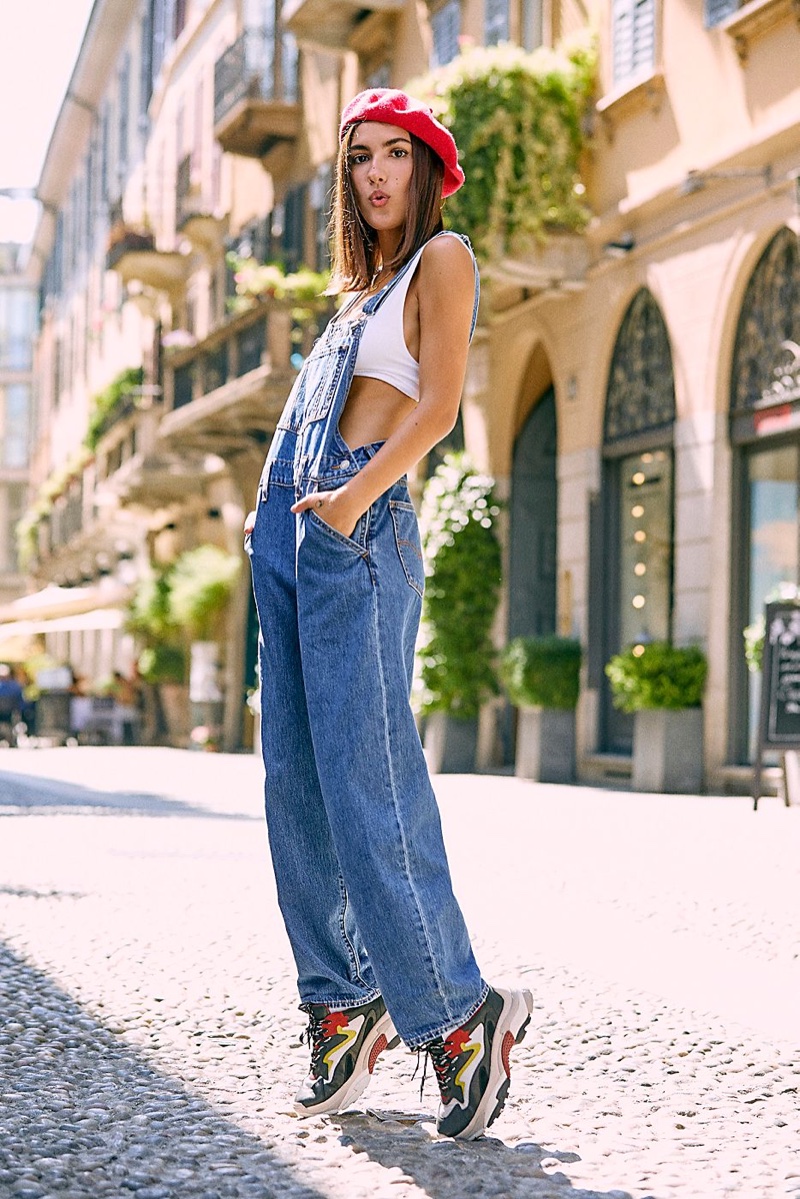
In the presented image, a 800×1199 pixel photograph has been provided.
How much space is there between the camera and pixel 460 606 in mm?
17953

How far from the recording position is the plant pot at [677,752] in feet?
46.6

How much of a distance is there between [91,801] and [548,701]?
199 inches

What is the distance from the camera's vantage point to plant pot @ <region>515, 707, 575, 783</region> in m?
16.2

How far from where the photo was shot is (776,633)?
11.9 meters

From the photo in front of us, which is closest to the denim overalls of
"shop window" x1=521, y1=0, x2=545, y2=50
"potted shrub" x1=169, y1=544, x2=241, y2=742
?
"shop window" x1=521, y1=0, x2=545, y2=50

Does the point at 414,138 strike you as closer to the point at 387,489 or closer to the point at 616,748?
the point at 387,489

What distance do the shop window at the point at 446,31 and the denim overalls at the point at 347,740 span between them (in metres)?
17.0

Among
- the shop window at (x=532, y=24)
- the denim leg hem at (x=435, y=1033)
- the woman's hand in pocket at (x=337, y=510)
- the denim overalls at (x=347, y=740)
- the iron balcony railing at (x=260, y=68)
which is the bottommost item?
the denim leg hem at (x=435, y=1033)

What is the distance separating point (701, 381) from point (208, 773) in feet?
17.7

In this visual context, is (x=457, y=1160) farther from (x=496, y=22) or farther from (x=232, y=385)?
(x=232, y=385)

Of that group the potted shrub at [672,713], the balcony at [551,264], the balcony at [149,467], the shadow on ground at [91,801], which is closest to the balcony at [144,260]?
the balcony at [149,467]

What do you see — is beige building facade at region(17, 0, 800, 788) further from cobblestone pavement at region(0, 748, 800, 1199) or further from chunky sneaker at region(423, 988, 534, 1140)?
chunky sneaker at region(423, 988, 534, 1140)

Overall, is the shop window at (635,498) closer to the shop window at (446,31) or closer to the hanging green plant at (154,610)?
the shop window at (446,31)

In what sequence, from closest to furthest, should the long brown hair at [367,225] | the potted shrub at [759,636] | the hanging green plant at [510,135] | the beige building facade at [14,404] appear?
1. the long brown hair at [367,225]
2. the potted shrub at [759,636]
3. the hanging green plant at [510,135]
4. the beige building facade at [14,404]
